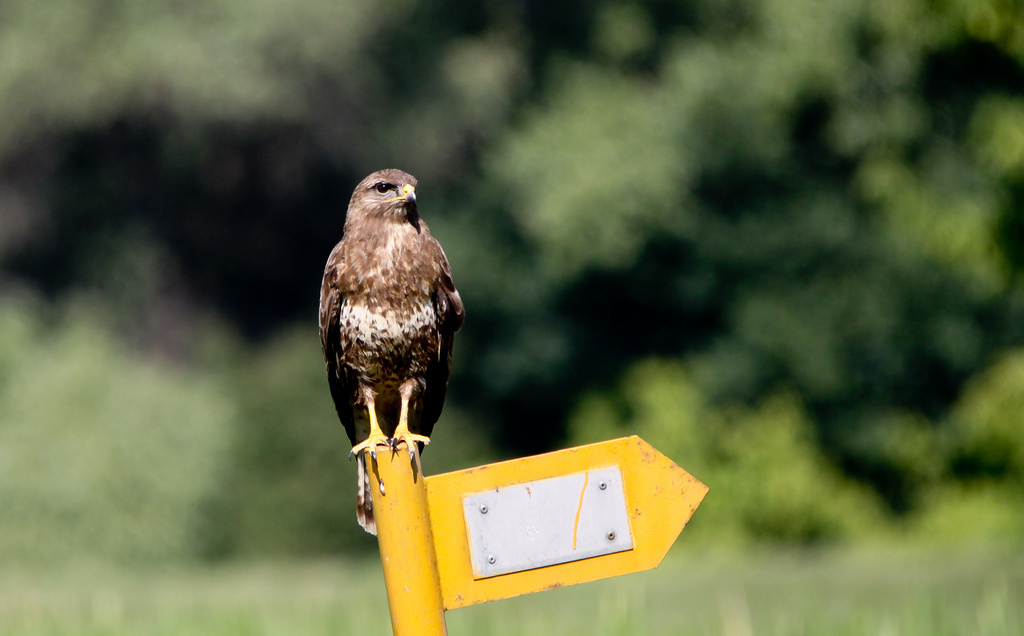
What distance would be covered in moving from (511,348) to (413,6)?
4.32 metres

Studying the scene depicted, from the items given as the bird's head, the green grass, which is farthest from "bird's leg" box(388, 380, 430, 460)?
the green grass

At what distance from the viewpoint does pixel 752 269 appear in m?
13.2

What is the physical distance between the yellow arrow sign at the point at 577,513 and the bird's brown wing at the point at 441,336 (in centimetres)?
120

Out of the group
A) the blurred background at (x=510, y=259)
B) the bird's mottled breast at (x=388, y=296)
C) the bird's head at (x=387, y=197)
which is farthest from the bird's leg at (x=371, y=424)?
the blurred background at (x=510, y=259)

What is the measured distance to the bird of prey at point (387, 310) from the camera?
2646mm

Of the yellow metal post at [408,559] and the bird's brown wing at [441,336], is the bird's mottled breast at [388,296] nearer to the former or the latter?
the bird's brown wing at [441,336]

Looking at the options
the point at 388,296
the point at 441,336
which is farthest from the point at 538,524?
the point at 441,336

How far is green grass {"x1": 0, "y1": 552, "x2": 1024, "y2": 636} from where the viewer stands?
315 centimetres

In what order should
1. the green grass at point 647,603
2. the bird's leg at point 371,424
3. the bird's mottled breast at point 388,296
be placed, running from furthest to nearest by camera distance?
1. the green grass at point 647,603
2. the bird's mottled breast at point 388,296
3. the bird's leg at point 371,424

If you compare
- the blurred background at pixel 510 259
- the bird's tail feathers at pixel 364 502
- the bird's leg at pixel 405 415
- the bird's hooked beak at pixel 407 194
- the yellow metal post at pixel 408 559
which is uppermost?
the blurred background at pixel 510 259

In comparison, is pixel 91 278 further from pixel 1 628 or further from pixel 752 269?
pixel 1 628

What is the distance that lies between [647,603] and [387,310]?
3.47 m

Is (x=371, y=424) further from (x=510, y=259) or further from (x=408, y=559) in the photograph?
(x=510, y=259)

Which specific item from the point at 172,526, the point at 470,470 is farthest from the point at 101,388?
the point at 470,470
